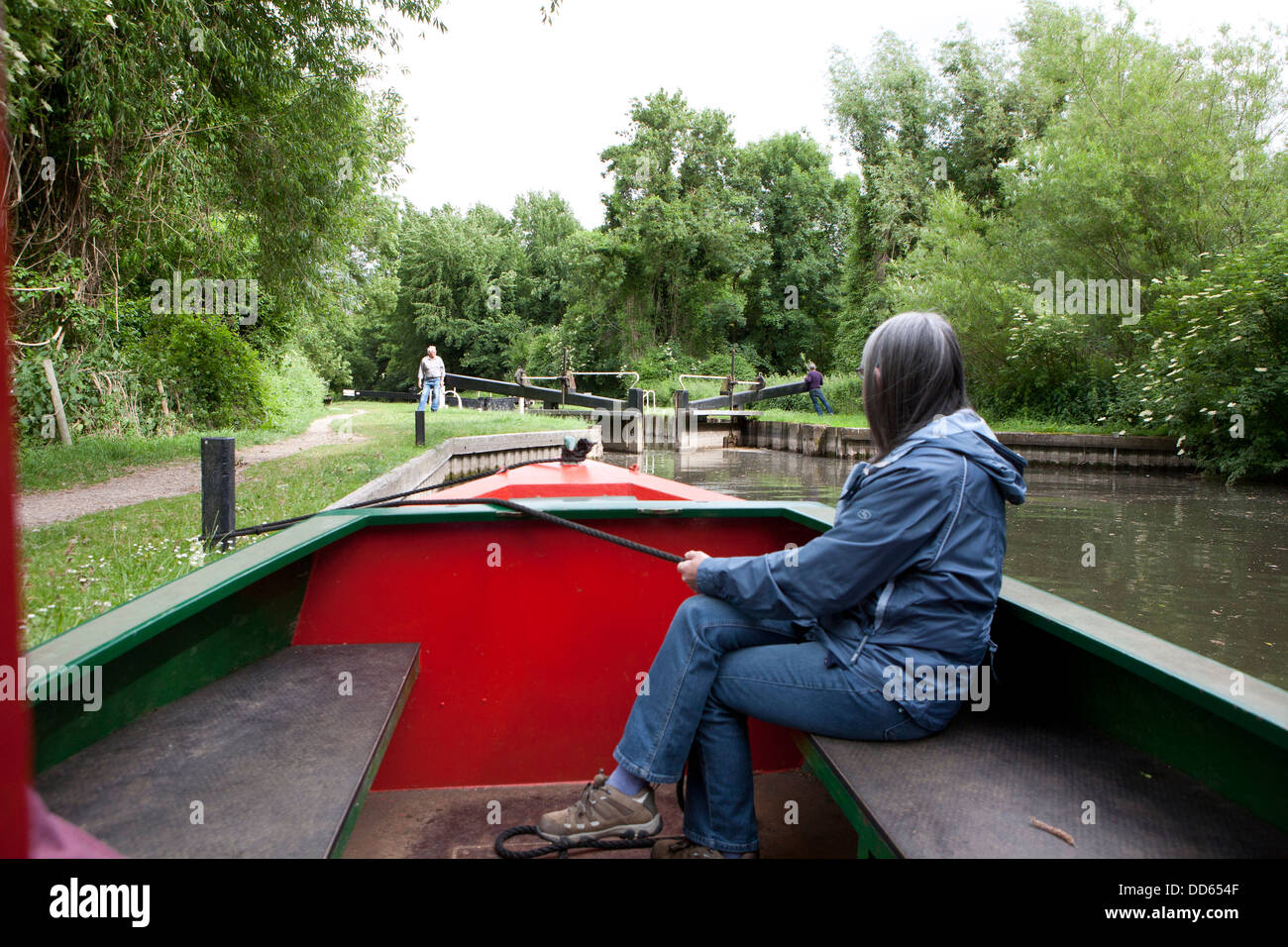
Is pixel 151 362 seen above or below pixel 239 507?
above

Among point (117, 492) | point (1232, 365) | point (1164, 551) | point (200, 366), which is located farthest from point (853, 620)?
point (200, 366)

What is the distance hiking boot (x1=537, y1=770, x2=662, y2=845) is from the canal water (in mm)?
4161

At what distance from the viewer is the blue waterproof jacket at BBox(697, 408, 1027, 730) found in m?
1.65

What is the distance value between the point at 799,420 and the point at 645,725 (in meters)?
19.6

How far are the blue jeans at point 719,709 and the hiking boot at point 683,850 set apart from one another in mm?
12

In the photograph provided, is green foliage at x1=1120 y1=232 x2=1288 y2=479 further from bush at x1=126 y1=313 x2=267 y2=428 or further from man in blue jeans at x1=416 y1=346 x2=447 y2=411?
bush at x1=126 y1=313 x2=267 y2=428

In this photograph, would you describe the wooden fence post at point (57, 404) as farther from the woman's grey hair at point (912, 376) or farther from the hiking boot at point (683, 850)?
the woman's grey hair at point (912, 376)

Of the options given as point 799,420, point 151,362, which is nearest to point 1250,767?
point 151,362

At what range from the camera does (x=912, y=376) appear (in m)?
1.80

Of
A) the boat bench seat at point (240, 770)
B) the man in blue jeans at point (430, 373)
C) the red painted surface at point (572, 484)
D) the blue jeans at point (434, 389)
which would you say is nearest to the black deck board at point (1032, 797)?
the boat bench seat at point (240, 770)

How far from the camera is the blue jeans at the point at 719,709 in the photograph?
175 cm

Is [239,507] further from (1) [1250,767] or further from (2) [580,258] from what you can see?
(2) [580,258]

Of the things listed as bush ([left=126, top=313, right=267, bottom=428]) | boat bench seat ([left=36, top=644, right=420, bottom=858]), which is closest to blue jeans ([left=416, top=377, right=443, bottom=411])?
bush ([left=126, top=313, right=267, bottom=428])

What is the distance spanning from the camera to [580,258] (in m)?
33.3
